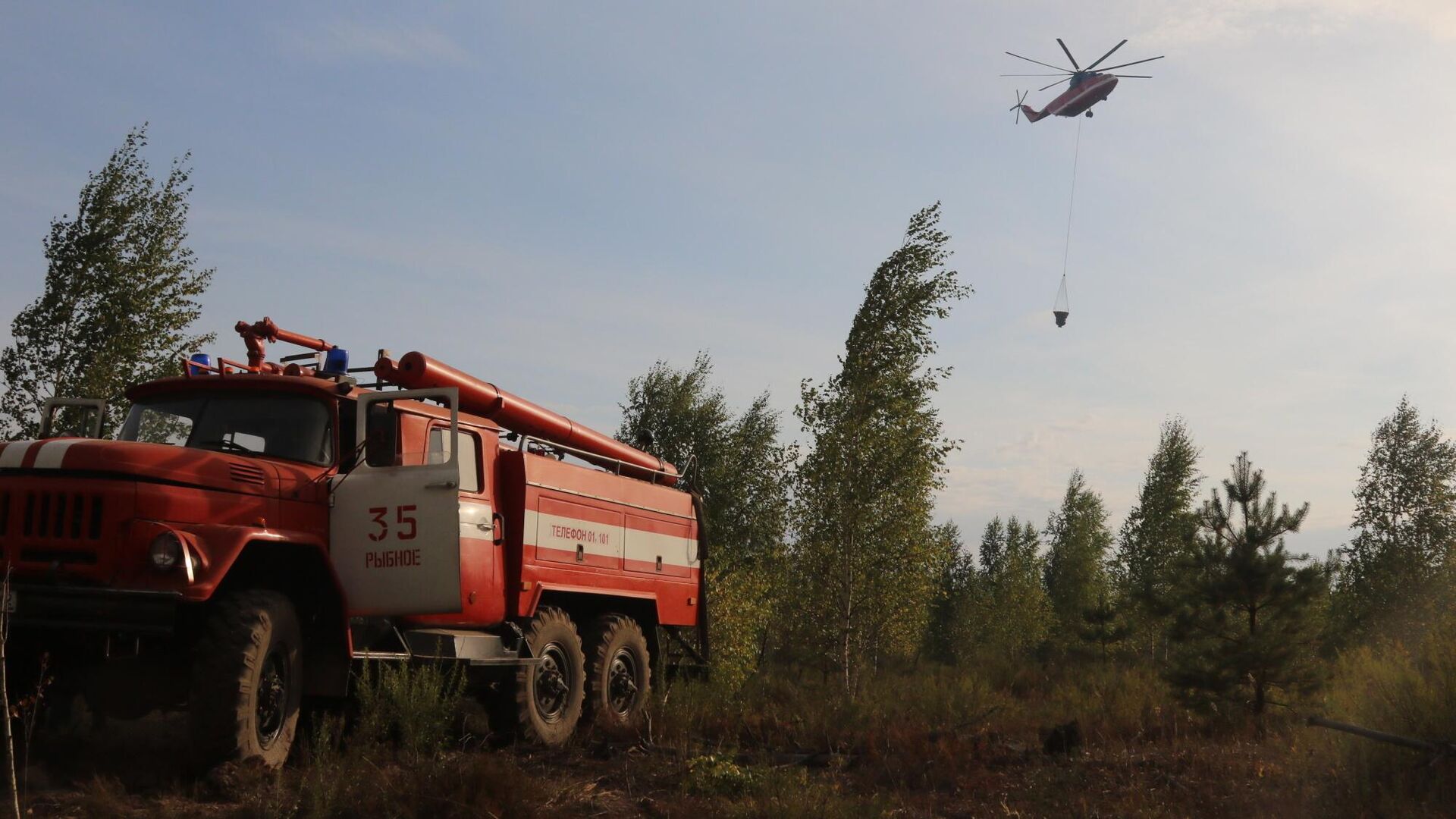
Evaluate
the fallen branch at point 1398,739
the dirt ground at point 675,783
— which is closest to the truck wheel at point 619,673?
the dirt ground at point 675,783

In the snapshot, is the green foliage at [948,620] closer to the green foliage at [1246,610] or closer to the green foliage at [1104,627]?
the green foliage at [1104,627]

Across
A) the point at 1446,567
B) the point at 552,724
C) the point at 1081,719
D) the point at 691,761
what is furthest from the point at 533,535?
the point at 1446,567

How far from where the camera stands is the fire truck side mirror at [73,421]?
34.0 feet

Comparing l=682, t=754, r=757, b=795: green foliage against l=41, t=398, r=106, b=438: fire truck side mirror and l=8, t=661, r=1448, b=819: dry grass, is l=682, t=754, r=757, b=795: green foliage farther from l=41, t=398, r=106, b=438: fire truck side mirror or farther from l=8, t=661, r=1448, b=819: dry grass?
l=41, t=398, r=106, b=438: fire truck side mirror

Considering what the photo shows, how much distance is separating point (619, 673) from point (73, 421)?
21.2 feet

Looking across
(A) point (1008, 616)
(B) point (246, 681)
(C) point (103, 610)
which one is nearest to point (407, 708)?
(B) point (246, 681)

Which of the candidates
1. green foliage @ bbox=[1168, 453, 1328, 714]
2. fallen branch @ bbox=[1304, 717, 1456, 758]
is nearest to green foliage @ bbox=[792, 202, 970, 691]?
green foliage @ bbox=[1168, 453, 1328, 714]

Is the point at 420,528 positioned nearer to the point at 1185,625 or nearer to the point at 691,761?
the point at 691,761

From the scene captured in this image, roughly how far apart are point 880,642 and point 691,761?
1621cm

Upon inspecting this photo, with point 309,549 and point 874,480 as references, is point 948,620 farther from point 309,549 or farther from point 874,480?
point 309,549

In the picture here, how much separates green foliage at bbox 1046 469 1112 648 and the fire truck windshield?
4034cm

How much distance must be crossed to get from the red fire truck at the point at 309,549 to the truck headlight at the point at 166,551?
0.01m

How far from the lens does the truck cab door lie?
9.15 metres

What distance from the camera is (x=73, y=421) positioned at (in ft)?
38.3
